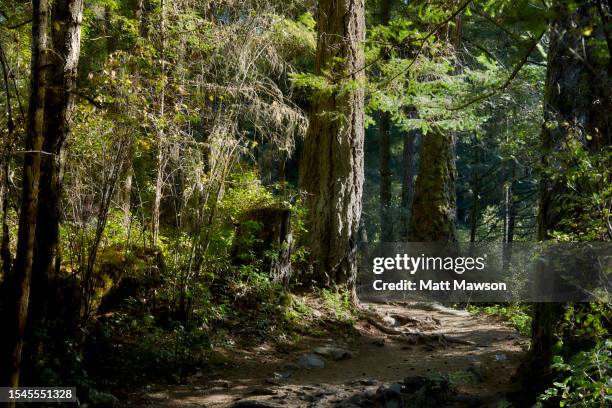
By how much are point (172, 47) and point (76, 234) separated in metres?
4.93

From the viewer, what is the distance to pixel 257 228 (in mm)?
7898

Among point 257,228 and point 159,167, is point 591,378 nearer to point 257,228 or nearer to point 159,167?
point 257,228

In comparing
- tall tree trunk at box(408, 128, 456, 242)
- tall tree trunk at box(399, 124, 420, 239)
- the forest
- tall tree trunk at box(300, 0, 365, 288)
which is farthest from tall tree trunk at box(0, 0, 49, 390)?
tall tree trunk at box(399, 124, 420, 239)

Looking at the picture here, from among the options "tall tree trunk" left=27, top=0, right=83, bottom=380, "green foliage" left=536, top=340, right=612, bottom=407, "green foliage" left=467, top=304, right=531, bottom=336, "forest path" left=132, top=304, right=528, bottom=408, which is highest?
"tall tree trunk" left=27, top=0, right=83, bottom=380

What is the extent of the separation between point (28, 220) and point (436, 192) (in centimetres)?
1109

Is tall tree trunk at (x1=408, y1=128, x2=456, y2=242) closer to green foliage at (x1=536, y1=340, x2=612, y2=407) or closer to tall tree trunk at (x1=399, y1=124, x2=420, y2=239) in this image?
tall tree trunk at (x1=399, y1=124, x2=420, y2=239)

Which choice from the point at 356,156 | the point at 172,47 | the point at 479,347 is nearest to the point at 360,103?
the point at 356,156

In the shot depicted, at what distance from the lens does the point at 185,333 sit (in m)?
5.89

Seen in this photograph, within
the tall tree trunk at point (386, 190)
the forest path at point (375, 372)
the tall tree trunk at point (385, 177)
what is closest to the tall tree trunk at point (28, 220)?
the forest path at point (375, 372)

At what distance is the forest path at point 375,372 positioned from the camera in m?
5.15

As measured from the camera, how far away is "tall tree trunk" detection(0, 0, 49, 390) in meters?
3.41

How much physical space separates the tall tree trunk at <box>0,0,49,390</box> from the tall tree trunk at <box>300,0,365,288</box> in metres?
5.88

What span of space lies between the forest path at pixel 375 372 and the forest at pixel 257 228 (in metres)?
0.04

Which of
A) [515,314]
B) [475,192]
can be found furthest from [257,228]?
[475,192]
